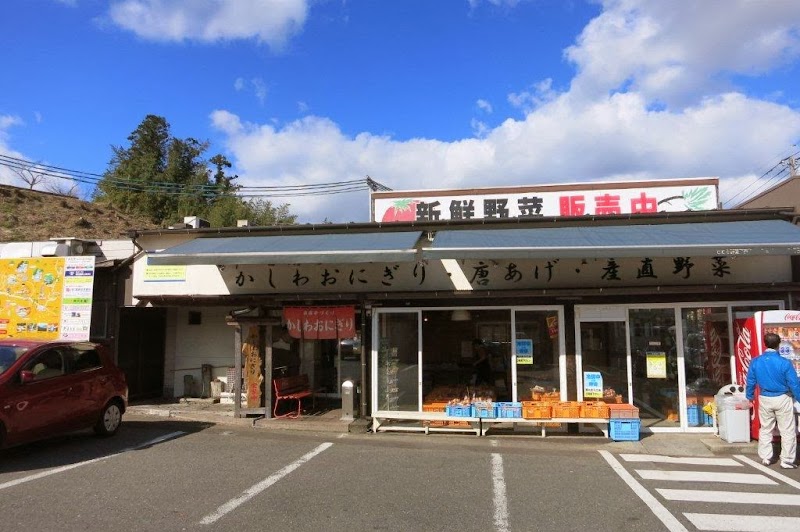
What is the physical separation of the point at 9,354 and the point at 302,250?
15.5ft

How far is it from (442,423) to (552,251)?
4020mm

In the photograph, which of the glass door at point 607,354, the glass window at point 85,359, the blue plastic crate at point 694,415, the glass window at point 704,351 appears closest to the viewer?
the glass window at point 85,359

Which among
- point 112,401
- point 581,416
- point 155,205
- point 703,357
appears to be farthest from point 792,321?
point 155,205

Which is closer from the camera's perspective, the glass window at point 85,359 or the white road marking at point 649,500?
the white road marking at point 649,500

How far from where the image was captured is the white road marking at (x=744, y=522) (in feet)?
16.6

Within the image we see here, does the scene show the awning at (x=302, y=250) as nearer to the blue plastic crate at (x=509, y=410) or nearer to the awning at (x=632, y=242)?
the awning at (x=632, y=242)

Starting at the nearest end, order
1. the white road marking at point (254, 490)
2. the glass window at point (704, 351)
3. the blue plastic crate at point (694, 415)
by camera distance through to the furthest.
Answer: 1. the white road marking at point (254, 490)
2. the blue plastic crate at point (694, 415)
3. the glass window at point (704, 351)

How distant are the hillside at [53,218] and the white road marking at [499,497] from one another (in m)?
22.1

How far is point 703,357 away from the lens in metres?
9.90

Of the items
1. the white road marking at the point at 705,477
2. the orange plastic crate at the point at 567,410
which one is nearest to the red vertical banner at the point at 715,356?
the orange plastic crate at the point at 567,410

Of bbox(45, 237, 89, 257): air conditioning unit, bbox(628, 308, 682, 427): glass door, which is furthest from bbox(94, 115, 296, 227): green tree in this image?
bbox(628, 308, 682, 427): glass door

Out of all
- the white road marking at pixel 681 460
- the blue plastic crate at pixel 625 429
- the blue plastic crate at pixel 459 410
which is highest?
the blue plastic crate at pixel 459 410

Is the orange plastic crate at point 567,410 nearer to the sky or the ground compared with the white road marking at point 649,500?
nearer to the sky

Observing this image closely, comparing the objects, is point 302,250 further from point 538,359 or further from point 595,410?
point 595,410
